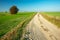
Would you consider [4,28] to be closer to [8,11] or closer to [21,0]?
[8,11]

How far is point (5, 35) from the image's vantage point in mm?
4438

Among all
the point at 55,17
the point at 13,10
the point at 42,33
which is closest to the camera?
the point at 13,10

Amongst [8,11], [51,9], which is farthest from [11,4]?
[51,9]

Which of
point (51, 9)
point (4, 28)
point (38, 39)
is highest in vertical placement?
point (51, 9)

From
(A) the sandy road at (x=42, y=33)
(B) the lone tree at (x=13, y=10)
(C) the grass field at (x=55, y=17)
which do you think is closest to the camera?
(B) the lone tree at (x=13, y=10)

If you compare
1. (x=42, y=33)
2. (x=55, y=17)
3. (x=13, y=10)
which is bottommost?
(x=42, y=33)

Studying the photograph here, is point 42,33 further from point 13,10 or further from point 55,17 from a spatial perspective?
point 55,17

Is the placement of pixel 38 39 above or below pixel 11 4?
below

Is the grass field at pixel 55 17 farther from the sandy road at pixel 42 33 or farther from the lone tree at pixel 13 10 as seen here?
the lone tree at pixel 13 10

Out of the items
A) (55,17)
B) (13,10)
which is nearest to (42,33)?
(13,10)

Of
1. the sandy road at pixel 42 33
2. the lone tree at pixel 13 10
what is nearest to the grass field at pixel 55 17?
the sandy road at pixel 42 33

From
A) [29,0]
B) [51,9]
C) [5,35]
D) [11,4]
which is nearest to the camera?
[5,35]

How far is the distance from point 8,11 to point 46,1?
1.38 meters

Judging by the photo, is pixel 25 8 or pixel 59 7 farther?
pixel 59 7
